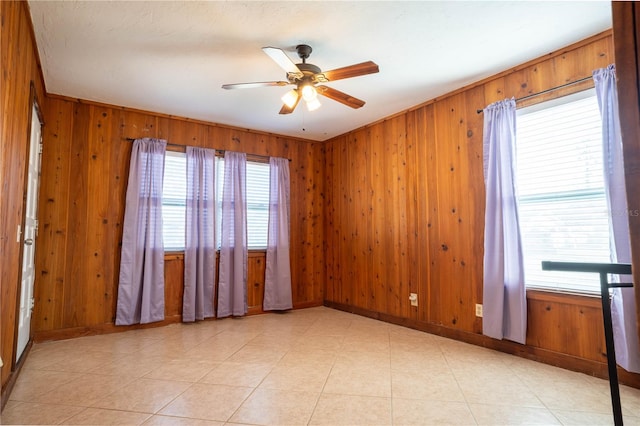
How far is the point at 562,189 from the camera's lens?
269 cm

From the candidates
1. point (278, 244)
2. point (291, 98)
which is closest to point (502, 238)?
point (291, 98)

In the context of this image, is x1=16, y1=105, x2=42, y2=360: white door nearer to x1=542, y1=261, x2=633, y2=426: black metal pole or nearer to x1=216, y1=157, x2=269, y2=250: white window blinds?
x1=216, y1=157, x2=269, y2=250: white window blinds

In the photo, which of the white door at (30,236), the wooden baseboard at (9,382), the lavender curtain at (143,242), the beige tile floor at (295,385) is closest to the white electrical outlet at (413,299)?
the beige tile floor at (295,385)

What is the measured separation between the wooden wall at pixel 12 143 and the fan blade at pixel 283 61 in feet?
4.48

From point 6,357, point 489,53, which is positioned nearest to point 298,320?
point 6,357

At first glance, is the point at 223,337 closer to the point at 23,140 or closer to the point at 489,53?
the point at 23,140

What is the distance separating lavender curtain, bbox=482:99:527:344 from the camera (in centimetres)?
283

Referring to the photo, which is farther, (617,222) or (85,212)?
(85,212)

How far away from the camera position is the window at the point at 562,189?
8.26ft

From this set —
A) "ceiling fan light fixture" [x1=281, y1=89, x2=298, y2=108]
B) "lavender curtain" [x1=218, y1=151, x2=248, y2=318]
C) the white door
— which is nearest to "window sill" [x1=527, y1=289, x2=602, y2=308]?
"ceiling fan light fixture" [x1=281, y1=89, x2=298, y2=108]

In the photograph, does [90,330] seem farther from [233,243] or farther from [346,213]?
[346,213]

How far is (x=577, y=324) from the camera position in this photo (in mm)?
2561

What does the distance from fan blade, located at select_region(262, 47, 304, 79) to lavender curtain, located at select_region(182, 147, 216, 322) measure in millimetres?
2197

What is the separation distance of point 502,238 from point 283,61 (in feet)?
7.71
